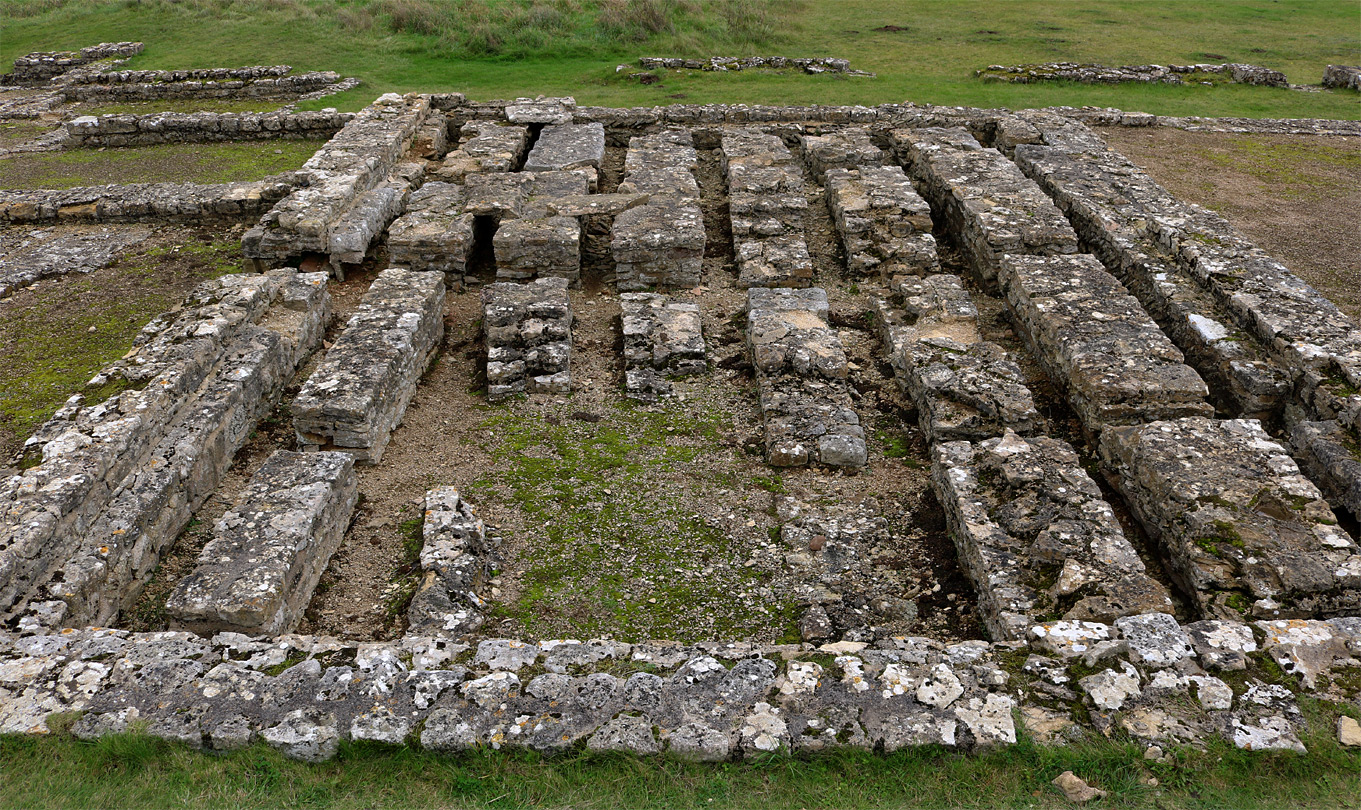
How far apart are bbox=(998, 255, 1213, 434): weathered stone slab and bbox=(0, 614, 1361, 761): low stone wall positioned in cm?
259

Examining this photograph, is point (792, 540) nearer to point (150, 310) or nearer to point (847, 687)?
point (847, 687)

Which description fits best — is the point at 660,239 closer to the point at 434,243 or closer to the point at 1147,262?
the point at 434,243

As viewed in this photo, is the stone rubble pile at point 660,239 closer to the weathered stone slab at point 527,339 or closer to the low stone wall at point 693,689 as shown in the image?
the weathered stone slab at point 527,339

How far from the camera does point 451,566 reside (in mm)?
6223

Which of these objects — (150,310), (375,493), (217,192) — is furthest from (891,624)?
(217,192)

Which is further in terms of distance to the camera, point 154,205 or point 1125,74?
point 1125,74

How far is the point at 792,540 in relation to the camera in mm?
6738

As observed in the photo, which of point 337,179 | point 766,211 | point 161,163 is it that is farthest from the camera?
point 161,163

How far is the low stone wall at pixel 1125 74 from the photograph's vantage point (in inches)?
780

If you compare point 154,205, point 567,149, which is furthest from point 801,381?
point 154,205

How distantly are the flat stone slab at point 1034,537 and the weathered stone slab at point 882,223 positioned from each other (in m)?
3.83

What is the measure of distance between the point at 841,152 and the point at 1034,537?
848 cm

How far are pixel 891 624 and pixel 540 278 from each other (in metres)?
5.83

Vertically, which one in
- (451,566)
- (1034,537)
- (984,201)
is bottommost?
(451,566)
